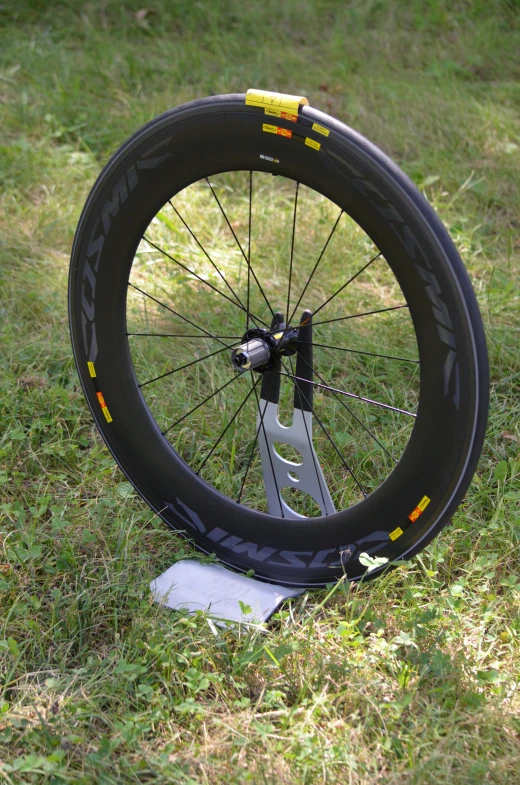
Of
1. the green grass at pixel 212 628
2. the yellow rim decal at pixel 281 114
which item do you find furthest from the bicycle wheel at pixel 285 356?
the green grass at pixel 212 628

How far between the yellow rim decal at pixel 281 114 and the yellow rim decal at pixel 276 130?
2cm

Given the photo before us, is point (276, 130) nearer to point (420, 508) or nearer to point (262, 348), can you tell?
point (262, 348)

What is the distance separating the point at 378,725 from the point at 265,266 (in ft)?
6.38

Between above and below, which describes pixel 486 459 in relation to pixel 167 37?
below

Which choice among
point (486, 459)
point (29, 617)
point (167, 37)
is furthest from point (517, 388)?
point (167, 37)

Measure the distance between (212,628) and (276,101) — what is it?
113 centimetres

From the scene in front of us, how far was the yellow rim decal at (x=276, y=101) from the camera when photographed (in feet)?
5.10

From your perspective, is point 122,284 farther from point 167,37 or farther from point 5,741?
point 167,37

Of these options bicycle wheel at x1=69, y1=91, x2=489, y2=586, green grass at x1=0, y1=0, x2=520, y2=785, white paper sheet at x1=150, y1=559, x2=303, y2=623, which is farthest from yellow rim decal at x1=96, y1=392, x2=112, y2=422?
white paper sheet at x1=150, y1=559, x2=303, y2=623

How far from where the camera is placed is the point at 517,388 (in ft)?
8.25

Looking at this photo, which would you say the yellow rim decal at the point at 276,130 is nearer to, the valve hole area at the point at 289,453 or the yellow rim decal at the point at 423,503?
the yellow rim decal at the point at 423,503

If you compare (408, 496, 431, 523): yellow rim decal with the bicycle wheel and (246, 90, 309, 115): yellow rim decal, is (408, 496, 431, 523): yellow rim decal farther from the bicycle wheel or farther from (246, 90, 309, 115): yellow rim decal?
(246, 90, 309, 115): yellow rim decal

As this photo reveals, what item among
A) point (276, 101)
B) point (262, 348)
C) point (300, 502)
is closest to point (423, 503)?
point (262, 348)

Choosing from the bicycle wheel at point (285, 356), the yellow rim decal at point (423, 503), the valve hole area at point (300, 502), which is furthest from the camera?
the valve hole area at point (300, 502)
